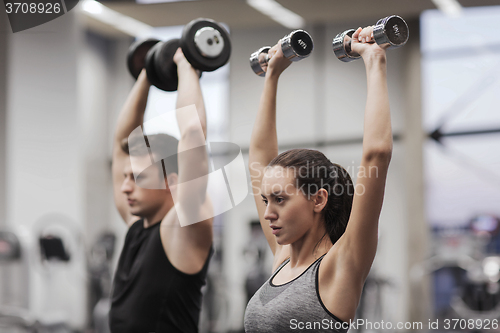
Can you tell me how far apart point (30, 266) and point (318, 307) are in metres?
4.86

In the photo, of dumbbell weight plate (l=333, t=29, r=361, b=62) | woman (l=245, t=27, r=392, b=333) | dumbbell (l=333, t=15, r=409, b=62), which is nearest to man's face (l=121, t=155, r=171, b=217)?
woman (l=245, t=27, r=392, b=333)

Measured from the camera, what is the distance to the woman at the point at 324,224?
115 cm

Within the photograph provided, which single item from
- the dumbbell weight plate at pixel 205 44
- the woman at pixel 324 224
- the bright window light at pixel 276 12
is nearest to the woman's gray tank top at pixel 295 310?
the woman at pixel 324 224

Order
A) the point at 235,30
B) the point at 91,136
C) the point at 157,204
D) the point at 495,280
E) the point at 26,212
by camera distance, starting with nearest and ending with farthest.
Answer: the point at 157,204
the point at 495,280
the point at 235,30
the point at 26,212
the point at 91,136

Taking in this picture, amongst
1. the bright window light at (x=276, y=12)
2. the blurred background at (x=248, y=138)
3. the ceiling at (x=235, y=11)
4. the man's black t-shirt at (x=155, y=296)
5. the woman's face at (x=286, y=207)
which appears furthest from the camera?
the blurred background at (x=248, y=138)

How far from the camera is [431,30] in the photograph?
551cm

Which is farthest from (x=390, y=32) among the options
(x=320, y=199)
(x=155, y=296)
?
(x=155, y=296)

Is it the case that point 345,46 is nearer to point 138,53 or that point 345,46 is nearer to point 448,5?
point 138,53

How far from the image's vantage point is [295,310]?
123 centimetres

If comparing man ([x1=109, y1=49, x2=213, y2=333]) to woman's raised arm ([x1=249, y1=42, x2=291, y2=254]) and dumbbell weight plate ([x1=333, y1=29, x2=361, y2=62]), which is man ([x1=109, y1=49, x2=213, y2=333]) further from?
dumbbell weight plate ([x1=333, y1=29, x2=361, y2=62])

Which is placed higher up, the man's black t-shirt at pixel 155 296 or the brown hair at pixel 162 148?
the brown hair at pixel 162 148

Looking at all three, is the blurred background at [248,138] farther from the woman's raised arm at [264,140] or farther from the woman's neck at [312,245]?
the woman's neck at [312,245]

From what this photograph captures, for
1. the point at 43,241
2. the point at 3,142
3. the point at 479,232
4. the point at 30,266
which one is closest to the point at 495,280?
the point at 479,232

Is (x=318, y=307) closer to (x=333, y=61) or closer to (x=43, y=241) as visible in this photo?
(x=43, y=241)
